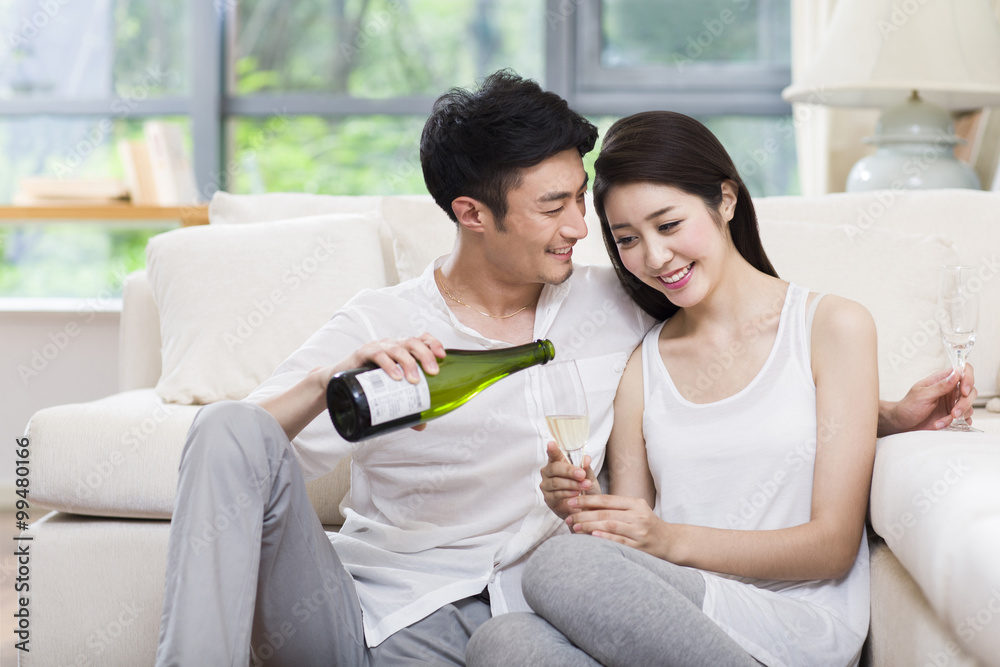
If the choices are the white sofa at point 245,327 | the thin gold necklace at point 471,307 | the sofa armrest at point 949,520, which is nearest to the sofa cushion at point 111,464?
the white sofa at point 245,327

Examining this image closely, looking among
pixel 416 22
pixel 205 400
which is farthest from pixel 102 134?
pixel 205 400

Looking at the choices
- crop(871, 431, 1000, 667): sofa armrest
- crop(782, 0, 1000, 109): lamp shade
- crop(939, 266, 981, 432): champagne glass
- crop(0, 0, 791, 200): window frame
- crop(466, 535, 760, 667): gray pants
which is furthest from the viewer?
crop(0, 0, 791, 200): window frame

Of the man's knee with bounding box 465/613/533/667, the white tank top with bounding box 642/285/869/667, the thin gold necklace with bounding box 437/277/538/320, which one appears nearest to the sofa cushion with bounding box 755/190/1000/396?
the white tank top with bounding box 642/285/869/667

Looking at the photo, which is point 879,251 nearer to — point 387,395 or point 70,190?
point 387,395

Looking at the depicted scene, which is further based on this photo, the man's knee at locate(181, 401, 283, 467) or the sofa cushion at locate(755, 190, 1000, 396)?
the sofa cushion at locate(755, 190, 1000, 396)

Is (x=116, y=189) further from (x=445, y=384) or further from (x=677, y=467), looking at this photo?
(x=677, y=467)

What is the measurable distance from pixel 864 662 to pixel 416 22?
2945mm

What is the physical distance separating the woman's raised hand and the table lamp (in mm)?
1754

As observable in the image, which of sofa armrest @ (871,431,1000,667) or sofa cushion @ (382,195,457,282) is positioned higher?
sofa cushion @ (382,195,457,282)

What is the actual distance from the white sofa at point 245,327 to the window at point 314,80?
1.37 m

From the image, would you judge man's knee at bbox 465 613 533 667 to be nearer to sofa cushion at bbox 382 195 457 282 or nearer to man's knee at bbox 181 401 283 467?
man's knee at bbox 181 401 283 467

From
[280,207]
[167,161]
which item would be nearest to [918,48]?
[280,207]

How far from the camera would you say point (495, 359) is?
1347 millimetres

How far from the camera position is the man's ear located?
150 cm
